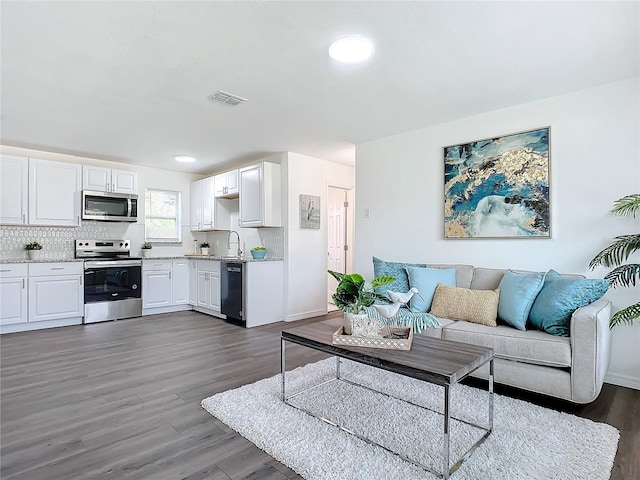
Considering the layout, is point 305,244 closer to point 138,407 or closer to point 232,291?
point 232,291

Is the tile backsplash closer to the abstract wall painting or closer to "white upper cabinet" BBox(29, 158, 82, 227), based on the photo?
"white upper cabinet" BBox(29, 158, 82, 227)

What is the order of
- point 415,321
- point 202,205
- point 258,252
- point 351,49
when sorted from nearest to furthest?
point 351,49, point 415,321, point 258,252, point 202,205

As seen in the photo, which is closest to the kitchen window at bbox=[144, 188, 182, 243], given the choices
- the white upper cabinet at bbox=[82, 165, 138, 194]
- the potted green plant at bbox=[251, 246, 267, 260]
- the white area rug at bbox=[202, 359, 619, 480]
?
the white upper cabinet at bbox=[82, 165, 138, 194]

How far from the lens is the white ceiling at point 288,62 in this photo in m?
2.01

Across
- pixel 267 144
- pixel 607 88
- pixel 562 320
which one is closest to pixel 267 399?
pixel 562 320

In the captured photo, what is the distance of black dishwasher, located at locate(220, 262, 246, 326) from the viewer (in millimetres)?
4758

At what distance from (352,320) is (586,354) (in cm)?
144

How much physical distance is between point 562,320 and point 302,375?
6.23ft

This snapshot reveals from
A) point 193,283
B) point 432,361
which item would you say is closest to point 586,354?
point 432,361

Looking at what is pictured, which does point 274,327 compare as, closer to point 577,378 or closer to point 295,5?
point 577,378

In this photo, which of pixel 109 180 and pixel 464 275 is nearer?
pixel 464 275

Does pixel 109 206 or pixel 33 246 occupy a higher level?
pixel 109 206

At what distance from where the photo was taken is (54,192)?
4.81 metres

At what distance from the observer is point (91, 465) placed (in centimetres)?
175
